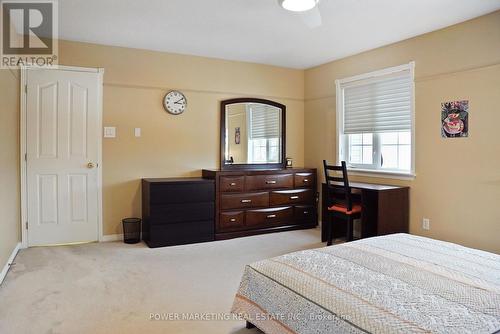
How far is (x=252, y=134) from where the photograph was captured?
213 inches

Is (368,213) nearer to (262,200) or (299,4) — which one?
(262,200)

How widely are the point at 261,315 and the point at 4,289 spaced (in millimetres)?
2241

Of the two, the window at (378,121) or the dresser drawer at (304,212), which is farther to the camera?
the dresser drawer at (304,212)

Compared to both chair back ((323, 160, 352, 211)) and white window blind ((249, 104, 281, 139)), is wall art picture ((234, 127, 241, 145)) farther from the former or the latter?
chair back ((323, 160, 352, 211))

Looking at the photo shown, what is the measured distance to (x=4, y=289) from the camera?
2.97 m

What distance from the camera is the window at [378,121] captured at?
432cm

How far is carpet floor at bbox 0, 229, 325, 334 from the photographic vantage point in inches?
96.0

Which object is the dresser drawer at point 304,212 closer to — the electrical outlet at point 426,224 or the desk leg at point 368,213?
the desk leg at point 368,213

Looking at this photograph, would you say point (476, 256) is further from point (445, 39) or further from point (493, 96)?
point (445, 39)

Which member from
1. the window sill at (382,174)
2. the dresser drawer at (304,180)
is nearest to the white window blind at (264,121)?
the dresser drawer at (304,180)

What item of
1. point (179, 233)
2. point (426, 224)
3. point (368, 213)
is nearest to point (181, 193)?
point (179, 233)

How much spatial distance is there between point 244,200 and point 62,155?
7.57ft

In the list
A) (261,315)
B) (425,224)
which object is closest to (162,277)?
(261,315)

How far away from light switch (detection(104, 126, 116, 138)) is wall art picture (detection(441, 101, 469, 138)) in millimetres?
3835
